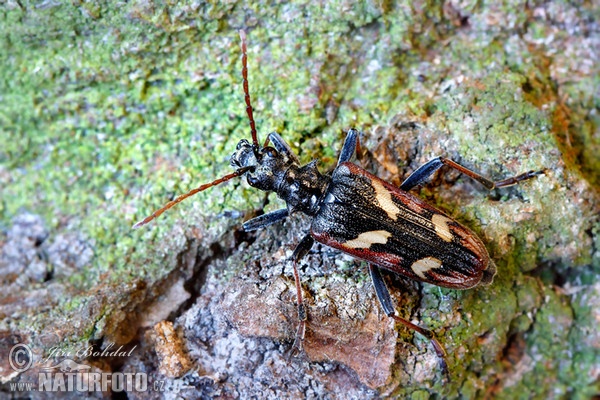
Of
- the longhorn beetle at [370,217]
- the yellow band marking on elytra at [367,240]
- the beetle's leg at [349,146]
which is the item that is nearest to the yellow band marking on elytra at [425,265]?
the longhorn beetle at [370,217]

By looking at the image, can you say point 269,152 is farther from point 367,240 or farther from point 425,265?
point 425,265

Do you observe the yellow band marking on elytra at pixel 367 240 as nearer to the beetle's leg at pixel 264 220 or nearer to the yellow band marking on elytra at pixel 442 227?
the yellow band marking on elytra at pixel 442 227

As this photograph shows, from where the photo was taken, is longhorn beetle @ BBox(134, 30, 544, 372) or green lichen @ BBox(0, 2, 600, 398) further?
green lichen @ BBox(0, 2, 600, 398)

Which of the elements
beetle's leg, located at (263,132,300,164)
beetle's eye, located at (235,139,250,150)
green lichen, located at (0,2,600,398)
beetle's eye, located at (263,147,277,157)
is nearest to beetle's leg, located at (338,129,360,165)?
green lichen, located at (0,2,600,398)

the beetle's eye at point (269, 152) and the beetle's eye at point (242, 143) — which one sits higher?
the beetle's eye at point (242, 143)

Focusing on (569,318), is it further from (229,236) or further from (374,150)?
(229,236)

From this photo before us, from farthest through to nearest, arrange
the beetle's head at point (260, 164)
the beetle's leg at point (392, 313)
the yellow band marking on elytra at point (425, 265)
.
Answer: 1. the beetle's head at point (260, 164)
2. the yellow band marking on elytra at point (425, 265)
3. the beetle's leg at point (392, 313)

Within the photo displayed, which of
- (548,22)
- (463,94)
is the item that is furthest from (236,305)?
(548,22)

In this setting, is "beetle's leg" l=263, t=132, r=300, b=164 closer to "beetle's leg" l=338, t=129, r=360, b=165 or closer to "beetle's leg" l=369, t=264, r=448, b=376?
"beetle's leg" l=338, t=129, r=360, b=165
